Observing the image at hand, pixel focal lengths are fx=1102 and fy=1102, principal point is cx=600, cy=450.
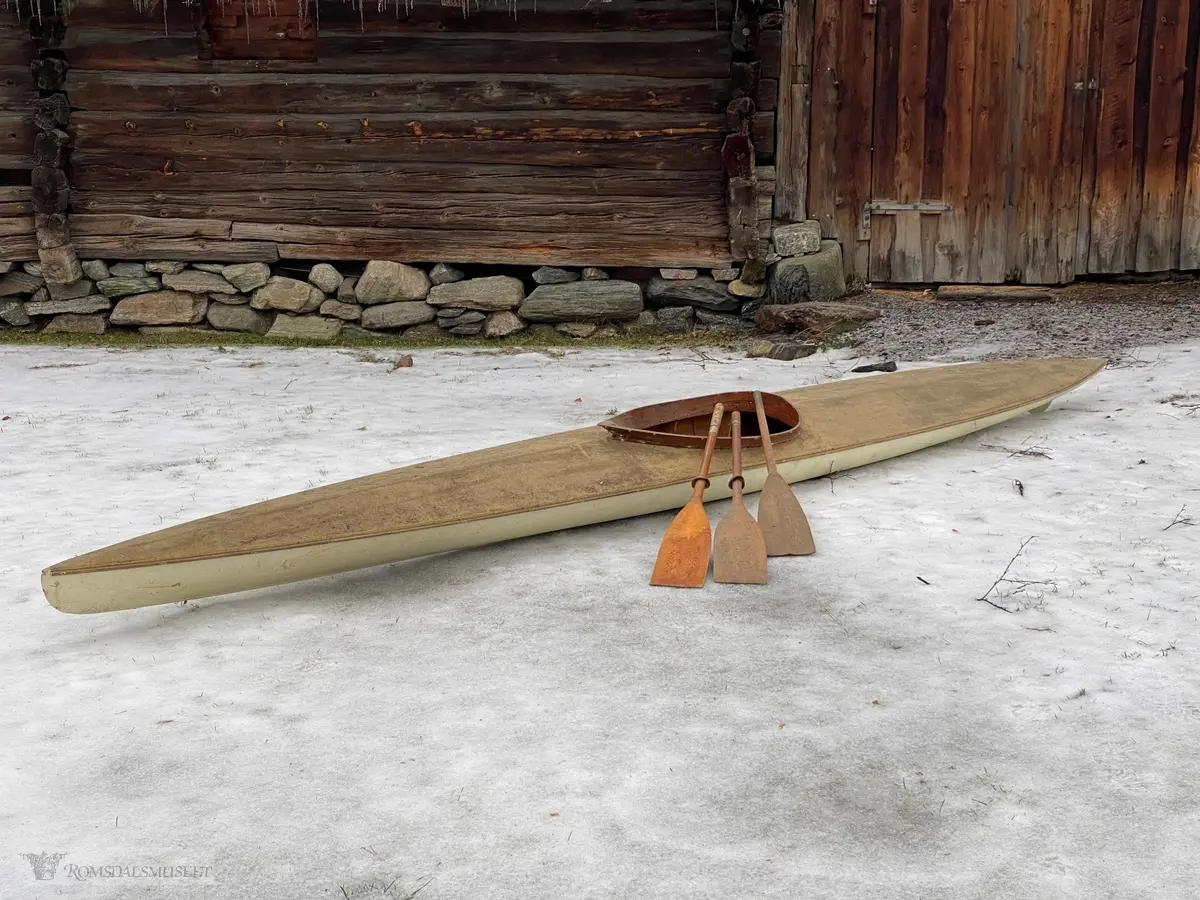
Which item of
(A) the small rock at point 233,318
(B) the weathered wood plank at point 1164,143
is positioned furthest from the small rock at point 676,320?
(B) the weathered wood plank at point 1164,143

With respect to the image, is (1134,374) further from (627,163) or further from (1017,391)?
(627,163)

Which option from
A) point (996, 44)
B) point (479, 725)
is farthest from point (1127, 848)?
point (996, 44)

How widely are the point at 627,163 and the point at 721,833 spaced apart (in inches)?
262

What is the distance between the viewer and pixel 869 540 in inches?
150

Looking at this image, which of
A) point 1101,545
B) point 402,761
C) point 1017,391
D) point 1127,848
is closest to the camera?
point 1127,848

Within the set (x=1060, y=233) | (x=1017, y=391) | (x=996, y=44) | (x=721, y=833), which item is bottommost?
(x=721, y=833)

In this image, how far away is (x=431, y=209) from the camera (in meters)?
8.28

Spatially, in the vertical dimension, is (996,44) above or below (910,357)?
above

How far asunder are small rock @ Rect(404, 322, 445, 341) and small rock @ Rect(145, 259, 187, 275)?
1.79 meters

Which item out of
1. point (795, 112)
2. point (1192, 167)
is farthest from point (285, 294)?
point (1192, 167)

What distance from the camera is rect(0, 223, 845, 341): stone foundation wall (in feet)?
27.2

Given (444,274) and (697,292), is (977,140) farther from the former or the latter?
(444,274)

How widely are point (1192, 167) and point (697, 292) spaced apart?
3849 mm

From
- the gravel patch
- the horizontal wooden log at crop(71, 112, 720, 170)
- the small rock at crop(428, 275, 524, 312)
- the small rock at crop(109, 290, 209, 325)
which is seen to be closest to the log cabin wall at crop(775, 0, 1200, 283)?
the gravel patch
